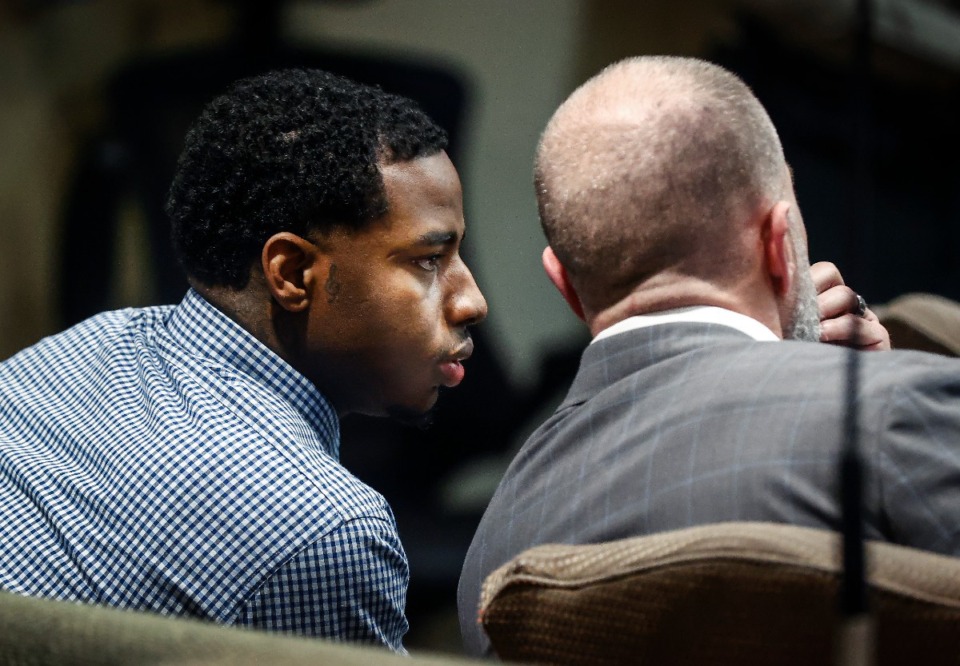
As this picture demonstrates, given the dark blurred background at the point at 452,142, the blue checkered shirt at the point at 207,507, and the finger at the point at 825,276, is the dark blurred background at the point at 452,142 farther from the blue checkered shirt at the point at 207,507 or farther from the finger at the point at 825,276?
the blue checkered shirt at the point at 207,507

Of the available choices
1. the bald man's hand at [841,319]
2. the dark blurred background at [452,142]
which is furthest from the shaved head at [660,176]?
the dark blurred background at [452,142]

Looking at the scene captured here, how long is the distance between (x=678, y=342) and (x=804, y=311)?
20 centimetres

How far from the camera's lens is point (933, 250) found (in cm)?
482

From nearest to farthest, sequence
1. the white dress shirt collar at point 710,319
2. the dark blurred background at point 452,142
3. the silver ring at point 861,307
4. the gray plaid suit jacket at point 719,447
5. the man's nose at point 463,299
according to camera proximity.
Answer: the gray plaid suit jacket at point 719,447 → the white dress shirt collar at point 710,319 → the silver ring at point 861,307 → the man's nose at point 463,299 → the dark blurred background at point 452,142

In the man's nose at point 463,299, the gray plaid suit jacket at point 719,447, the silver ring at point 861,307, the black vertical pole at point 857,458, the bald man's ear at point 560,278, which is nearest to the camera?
the black vertical pole at point 857,458

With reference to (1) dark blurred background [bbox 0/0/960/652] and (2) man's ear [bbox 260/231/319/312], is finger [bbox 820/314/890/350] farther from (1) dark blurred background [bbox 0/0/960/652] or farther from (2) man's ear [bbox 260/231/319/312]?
(1) dark blurred background [bbox 0/0/960/652]

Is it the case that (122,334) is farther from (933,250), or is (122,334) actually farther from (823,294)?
(933,250)

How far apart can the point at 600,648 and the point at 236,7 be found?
467 centimetres

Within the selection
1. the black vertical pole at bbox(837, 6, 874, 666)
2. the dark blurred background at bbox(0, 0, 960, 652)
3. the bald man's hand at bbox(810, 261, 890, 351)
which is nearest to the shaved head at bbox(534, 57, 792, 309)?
the black vertical pole at bbox(837, 6, 874, 666)

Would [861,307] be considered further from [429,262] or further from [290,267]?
Answer: [290,267]

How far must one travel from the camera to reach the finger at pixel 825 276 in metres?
1.84

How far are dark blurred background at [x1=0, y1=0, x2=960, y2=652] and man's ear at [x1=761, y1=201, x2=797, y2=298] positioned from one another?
2.81 metres

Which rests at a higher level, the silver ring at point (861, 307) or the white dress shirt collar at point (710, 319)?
the white dress shirt collar at point (710, 319)

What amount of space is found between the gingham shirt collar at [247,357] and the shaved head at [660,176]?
1.38ft
